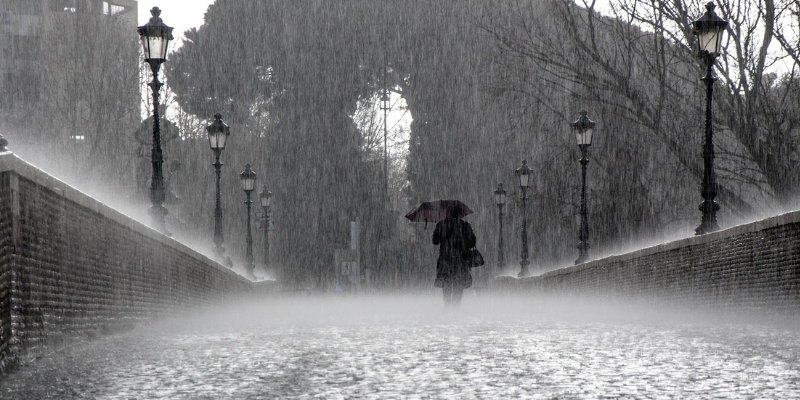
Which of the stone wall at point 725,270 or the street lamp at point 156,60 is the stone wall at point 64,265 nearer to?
the street lamp at point 156,60

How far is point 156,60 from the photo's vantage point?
18.4 metres

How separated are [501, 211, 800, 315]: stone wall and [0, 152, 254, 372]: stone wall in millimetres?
6344

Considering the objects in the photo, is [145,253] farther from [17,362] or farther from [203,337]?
[17,362]

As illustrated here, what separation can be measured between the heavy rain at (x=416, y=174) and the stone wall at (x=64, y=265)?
0.24m

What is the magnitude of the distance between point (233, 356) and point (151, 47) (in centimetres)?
1116

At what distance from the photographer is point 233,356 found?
802 centimetres

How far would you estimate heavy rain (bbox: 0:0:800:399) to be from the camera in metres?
7.21

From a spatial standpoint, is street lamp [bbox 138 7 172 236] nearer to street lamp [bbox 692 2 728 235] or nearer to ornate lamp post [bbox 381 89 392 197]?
street lamp [bbox 692 2 728 235]

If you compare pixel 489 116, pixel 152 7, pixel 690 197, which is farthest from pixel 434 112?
pixel 152 7

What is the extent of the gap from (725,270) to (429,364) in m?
6.60

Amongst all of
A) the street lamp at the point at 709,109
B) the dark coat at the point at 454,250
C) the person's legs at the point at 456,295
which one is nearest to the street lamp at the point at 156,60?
the dark coat at the point at 454,250

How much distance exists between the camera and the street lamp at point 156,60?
18.3m

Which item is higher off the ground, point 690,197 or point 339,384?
point 690,197

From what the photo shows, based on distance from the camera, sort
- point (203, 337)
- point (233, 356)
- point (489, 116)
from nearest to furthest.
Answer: point (233, 356)
point (203, 337)
point (489, 116)
